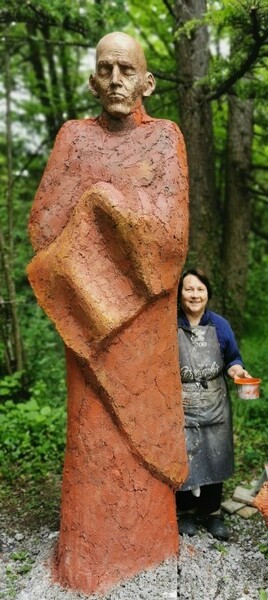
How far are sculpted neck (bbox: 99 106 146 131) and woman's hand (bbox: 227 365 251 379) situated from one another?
143 cm

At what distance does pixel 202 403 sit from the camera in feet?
11.0

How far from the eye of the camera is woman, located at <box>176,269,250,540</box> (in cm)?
334

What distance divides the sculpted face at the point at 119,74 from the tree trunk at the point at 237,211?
394 cm

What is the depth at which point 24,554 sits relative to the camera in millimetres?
3377

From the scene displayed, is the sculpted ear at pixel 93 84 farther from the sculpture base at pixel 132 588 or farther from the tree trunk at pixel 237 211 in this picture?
the tree trunk at pixel 237 211

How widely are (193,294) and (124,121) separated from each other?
997 mm

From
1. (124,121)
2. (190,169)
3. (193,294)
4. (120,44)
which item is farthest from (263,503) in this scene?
(190,169)

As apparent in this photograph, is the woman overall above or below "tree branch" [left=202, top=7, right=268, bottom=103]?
below

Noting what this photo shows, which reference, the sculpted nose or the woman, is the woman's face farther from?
the sculpted nose

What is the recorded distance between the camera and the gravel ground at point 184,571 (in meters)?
2.86

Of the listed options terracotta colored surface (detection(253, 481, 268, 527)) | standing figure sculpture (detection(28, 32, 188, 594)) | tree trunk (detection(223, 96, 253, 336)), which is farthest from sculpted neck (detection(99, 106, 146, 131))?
tree trunk (detection(223, 96, 253, 336))

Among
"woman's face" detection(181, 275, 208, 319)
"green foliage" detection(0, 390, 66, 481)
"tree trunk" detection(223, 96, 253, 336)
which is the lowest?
"green foliage" detection(0, 390, 66, 481)

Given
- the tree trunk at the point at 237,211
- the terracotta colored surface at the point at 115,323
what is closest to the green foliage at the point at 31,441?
the terracotta colored surface at the point at 115,323

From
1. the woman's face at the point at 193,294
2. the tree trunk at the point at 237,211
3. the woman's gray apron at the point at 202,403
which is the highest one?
the tree trunk at the point at 237,211
